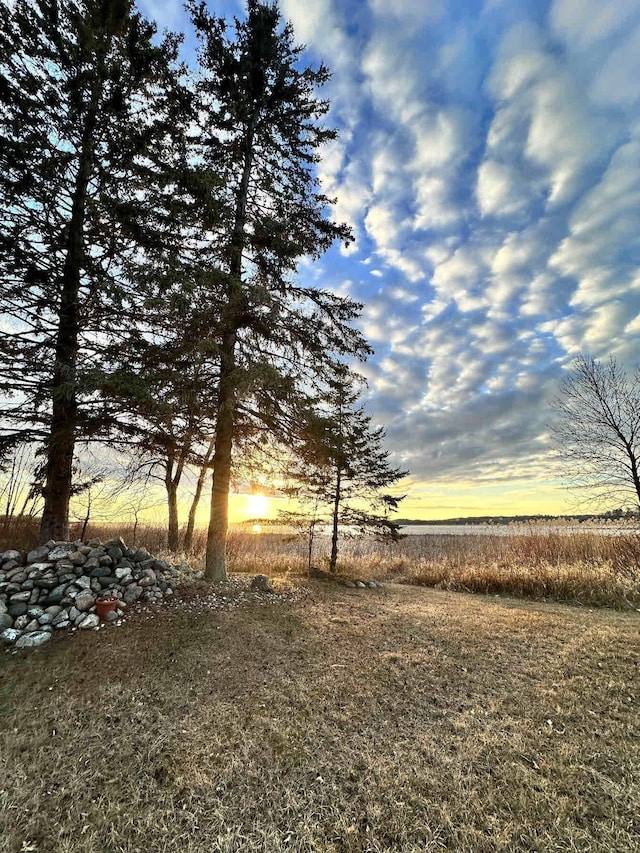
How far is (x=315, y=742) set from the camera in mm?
2742

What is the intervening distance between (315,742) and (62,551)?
4.95 m

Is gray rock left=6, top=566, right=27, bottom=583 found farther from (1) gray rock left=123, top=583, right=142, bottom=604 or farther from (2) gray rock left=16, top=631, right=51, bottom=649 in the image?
(1) gray rock left=123, top=583, right=142, bottom=604

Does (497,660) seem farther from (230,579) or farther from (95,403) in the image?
(95,403)

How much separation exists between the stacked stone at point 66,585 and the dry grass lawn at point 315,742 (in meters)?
0.44

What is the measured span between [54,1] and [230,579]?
11.1 m

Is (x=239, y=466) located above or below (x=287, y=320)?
below

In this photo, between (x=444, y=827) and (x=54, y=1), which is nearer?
(x=444, y=827)

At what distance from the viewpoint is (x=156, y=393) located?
5.41m

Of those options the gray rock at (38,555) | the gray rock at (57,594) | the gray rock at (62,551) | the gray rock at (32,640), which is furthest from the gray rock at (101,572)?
the gray rock at (32,640)

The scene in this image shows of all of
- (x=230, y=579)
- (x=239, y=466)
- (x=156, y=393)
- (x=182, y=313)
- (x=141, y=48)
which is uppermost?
(x=141, y=48)

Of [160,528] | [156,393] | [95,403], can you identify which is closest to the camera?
[156,393]

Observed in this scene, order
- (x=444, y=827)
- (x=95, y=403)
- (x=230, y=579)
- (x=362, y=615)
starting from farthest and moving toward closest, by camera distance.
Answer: (x=230, y=579) → (x=95, y=403) → (x=362, y=615) → (x=444, y=827)

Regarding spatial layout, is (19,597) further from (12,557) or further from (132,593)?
(132,593)

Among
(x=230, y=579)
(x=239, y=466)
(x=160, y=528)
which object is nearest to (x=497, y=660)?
(x=230, y=579)
